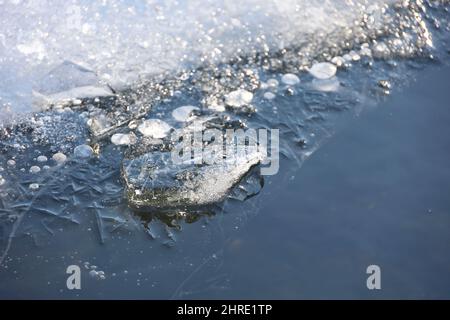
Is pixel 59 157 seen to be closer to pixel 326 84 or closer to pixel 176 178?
pixel 176 178

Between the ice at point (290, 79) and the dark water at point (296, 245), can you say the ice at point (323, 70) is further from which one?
the dark water at point (296, 245)

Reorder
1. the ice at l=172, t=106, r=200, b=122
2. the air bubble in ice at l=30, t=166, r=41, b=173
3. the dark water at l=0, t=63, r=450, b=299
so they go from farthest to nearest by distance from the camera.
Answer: the ice at l=172, t=106, r=200, b=122 < the air bubble in ice at l=30, t=166, r=41, b=173 < the dark water at l=0, t=63, r=450, b=299

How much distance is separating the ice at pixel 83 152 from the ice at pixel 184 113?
60cm

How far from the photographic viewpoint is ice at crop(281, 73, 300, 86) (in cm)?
386

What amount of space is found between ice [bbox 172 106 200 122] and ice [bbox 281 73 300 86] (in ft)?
2.36

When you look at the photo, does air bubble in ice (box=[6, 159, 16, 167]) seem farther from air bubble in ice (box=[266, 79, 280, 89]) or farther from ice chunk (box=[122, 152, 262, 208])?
air bubble in ice (box=[266, 79, 280, 89])

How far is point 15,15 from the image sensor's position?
4059 mm

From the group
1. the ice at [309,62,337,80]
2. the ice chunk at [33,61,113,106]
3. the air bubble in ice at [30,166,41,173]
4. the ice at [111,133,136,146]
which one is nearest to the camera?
the air bubble in ice at [30,166,41,173]

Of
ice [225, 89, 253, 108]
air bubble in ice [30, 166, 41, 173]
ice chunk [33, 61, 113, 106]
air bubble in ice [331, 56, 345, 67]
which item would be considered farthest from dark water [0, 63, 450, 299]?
ice chunk [33, 61, 113, 106]

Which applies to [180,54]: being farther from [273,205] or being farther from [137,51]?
[273,205]
